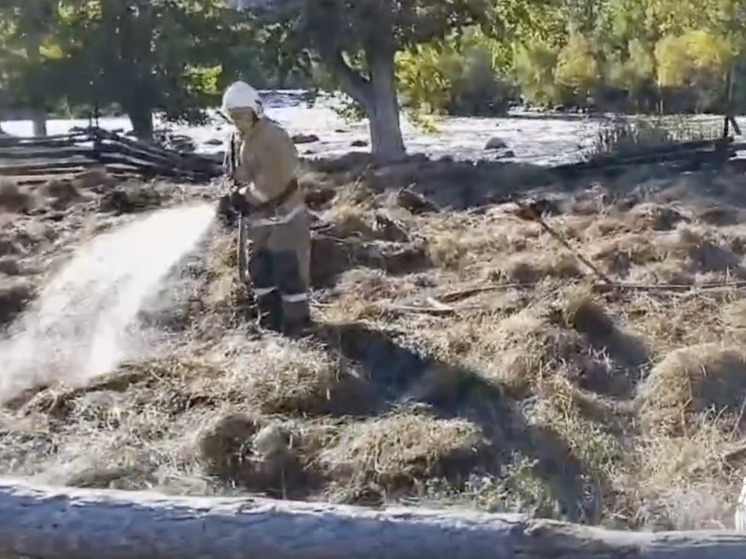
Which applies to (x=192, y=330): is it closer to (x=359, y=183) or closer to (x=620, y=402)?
(x=620, y=402)

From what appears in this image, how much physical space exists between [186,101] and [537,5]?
7.72m

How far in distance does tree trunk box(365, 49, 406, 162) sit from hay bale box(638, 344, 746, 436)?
1435 cm

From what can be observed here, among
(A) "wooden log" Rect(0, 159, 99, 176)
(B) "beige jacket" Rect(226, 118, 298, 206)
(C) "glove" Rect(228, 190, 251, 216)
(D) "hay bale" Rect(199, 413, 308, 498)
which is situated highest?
(B) "beige jacket" Rect(226, 118, 298, 206)

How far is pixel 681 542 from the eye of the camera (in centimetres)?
254

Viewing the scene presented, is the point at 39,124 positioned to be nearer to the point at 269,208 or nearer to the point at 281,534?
the point at 269,208

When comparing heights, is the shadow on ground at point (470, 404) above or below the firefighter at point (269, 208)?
below

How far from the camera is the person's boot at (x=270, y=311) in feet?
20.2

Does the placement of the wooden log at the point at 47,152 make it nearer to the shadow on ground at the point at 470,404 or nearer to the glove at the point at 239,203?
the glove at the point at 239,203

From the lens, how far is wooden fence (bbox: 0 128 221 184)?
16062 mm

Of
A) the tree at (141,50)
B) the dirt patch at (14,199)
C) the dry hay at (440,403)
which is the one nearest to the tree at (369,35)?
the tree at (141,50)

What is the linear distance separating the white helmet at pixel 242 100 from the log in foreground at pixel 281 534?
3.25 m

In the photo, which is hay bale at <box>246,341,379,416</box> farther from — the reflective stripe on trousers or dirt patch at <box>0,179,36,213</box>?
dirt patch at <box>0,179,36,213</box>

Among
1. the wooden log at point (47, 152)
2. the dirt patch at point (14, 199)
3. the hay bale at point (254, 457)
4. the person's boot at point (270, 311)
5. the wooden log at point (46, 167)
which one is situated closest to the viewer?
the hay bale at point (254, 457)

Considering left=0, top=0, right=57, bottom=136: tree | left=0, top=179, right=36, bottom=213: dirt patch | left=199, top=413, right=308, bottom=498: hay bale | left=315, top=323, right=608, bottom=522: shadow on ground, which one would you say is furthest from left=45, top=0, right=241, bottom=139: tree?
left=199, top=413, right=308, bottom=498: hay bale
